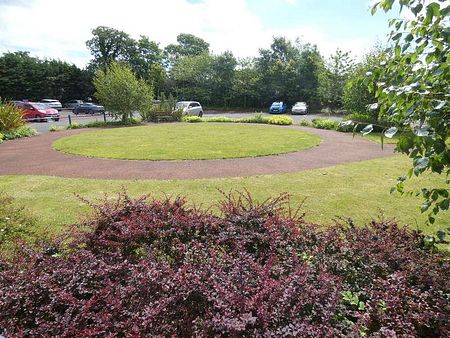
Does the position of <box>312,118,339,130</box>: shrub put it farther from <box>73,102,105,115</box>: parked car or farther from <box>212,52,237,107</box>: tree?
<box>73,102,105,115</box>: parked car

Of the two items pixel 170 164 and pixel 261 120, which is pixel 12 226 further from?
pixel 261 120

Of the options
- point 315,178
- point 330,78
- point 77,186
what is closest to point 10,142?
point 77,186

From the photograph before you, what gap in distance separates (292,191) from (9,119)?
54.2ft

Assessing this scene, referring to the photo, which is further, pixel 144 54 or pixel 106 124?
pixel 144 54

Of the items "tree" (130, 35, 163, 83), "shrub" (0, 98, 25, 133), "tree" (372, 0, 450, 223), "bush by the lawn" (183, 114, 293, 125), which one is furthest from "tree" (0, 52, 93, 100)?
"tree" (372, 0, 450, 223)

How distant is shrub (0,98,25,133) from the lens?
1661 cm

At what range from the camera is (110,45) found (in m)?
60.5

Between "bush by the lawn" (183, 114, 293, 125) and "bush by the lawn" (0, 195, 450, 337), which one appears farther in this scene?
"bush by the lawn" (183, 114, 293, 125)

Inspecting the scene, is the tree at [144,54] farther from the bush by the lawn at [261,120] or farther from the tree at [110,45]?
the bush by the lawn at [261,120]

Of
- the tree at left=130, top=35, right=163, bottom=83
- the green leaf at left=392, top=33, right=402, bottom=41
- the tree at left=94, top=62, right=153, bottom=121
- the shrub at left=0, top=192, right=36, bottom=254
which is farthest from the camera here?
the tree at left=130, top=35, right=163, bottom=83

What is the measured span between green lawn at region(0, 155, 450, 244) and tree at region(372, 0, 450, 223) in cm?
342

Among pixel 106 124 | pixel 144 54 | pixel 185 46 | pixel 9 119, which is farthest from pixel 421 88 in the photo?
pixel 185 46

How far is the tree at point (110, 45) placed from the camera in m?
59.5

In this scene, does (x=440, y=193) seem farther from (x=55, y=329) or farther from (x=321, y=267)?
(x=55, y=329)
